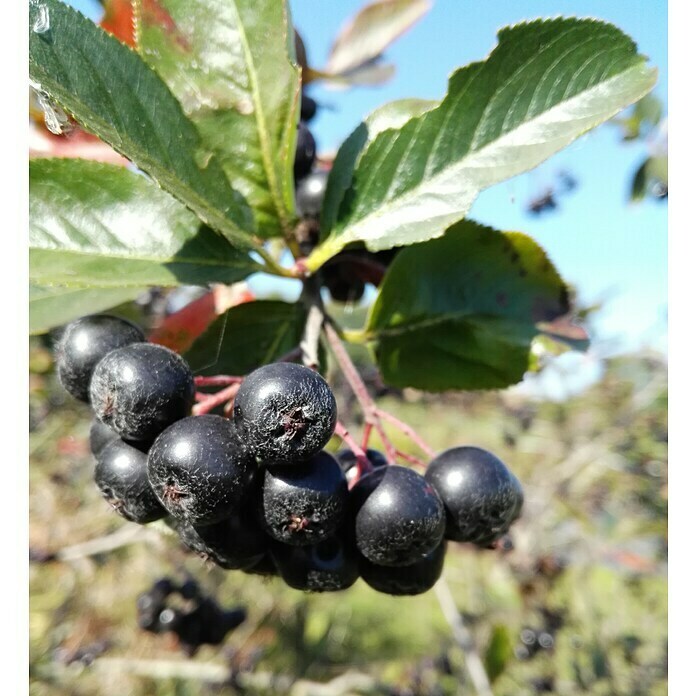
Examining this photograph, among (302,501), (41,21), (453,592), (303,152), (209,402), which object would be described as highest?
(41,21)

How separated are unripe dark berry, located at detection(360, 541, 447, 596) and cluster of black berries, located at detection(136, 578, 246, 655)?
1.85m

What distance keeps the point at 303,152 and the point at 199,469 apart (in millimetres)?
922

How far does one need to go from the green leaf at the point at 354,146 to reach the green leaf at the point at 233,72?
0.30ft

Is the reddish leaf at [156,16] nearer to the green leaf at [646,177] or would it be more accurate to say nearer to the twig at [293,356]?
the twig at [293,356]

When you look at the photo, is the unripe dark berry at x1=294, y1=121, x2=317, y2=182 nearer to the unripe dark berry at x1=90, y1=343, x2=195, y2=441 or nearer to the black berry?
the unripe dark berry at x1=90, y1=343, x2=195, y2=441

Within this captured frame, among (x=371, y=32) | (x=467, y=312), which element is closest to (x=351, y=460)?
(x=467, y=312)

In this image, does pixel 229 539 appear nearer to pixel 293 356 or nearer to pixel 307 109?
pixel 293 356

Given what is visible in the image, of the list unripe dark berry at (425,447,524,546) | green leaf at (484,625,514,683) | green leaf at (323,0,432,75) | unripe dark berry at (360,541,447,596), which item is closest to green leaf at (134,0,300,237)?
unripe dark berry at (425,447,524,546)

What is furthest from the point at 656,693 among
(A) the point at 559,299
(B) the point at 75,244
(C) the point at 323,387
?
(B) the point at 75,244

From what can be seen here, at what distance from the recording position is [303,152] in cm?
146

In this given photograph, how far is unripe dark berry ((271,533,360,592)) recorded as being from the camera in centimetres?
97

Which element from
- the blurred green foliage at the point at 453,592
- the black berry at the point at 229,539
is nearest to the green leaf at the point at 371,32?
the blurred green foliage at the point at 453,592

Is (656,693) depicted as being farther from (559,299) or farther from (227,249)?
(227,249)
